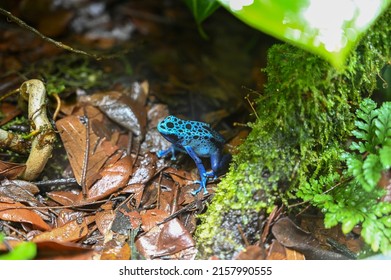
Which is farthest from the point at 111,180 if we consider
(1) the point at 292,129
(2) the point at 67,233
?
(1) the point at 292,129

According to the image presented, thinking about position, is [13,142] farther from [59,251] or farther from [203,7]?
[203,7]

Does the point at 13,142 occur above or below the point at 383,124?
below

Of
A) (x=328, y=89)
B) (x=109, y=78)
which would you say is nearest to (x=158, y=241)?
(x=328, y=89)

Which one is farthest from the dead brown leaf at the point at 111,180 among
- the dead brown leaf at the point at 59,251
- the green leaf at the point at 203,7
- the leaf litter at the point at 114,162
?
the green leaf at the point at 203,7

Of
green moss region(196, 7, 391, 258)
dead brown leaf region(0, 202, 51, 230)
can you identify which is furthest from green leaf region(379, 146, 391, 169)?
dead brown leaf region(0, 202, 51, 230)
